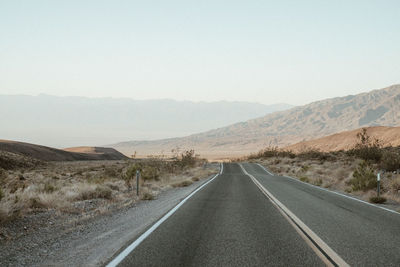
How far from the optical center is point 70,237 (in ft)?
Answer: 25.3

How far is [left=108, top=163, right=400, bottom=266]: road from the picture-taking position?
5596 millimetres

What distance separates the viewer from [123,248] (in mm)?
6188

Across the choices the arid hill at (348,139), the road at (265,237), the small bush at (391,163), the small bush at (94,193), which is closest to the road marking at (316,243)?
the road at (265,237)

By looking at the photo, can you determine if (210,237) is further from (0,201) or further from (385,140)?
(385,140)

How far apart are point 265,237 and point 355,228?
2.33 meters

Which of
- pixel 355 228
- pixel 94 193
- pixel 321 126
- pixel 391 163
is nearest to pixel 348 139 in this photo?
pixel 321 126

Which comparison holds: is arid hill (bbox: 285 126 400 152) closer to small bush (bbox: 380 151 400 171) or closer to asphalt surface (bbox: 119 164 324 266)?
small bush (bbox: 380 151 400 171)

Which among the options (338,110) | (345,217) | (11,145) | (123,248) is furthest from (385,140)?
(338,110)

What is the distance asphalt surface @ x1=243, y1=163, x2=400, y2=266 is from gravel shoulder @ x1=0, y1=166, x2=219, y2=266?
12.1 feet

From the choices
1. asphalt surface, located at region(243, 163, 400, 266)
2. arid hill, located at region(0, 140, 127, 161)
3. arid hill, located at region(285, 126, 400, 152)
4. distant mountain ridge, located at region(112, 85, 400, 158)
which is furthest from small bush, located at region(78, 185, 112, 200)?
distant mountain ridge, located at region(112, 85, 400, 158)

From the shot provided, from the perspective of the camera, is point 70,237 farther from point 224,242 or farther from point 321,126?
point 321,126

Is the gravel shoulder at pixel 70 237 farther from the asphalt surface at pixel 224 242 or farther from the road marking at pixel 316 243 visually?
the road marking at pixel 316 243

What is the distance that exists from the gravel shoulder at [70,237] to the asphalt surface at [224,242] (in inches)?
21.8

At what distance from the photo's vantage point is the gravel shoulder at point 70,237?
19.4ft
